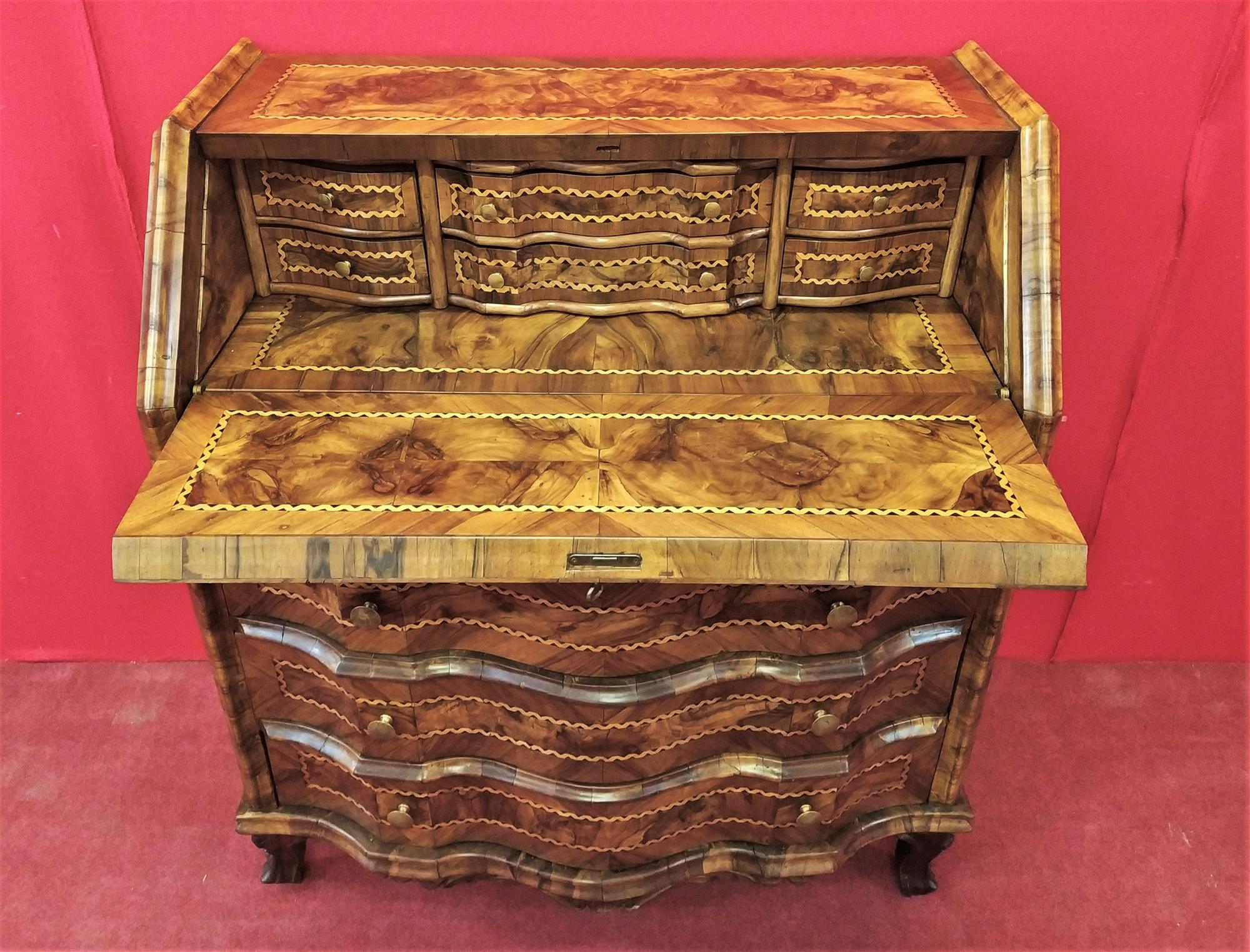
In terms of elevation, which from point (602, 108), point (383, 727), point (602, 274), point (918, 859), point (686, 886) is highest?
point (602, 108)

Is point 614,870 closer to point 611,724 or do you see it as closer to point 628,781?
point 628,781

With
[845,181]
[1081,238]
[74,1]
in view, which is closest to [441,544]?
[845,181]

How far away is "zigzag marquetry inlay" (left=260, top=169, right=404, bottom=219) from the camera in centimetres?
180

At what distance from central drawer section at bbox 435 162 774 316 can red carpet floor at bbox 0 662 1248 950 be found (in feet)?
4.40

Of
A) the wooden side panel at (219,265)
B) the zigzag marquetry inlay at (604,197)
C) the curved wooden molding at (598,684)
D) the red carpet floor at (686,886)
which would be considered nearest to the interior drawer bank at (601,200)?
the zigzag marquetry inlay at (604,197)

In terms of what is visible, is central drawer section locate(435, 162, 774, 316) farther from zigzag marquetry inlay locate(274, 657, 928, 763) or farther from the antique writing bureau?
zigzag marquetry inlay locate(274, 657, 928, 763)

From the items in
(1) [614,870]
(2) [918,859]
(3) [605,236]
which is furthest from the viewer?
(2) [918,859]

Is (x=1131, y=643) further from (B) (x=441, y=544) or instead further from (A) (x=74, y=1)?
(A) (x=74, y=1)

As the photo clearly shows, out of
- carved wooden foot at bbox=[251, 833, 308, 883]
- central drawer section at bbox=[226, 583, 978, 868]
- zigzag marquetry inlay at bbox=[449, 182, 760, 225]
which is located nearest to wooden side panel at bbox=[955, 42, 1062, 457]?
central drawer section at bbox=[226, 583, 978, 868]

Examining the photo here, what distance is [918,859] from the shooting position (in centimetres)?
222

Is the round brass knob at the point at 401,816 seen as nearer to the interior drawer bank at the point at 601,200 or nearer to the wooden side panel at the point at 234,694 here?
the wooden side panel at the point at 234,694

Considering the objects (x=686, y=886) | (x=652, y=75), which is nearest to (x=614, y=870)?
(x=686, y=886)

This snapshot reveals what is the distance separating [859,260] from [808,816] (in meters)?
1.06

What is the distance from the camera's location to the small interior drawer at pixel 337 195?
70.7 inches
